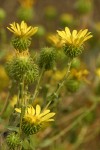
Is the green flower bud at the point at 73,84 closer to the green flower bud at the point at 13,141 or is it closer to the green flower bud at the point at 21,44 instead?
the green flower bud at the point at 21,44

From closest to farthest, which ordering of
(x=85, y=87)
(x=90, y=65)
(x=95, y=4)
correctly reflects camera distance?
(x=85, y=87), (x=90, y=65), (x=95, y=4)

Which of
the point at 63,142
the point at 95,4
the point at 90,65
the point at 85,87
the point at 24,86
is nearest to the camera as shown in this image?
the point at 24,86

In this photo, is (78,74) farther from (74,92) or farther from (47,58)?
(47,58)

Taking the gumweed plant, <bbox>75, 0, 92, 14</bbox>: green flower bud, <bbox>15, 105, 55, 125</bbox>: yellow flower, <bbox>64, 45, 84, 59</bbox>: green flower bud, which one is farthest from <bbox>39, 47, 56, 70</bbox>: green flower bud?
<bbox>75, 0, 92, 14</bbox>: green flower bud

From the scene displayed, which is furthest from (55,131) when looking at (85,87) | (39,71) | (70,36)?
(70,36)

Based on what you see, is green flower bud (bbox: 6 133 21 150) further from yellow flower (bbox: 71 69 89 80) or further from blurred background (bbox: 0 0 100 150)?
yellow flower (bbox: 71 69 89 80)

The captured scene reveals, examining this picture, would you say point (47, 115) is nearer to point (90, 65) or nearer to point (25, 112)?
point (25, 112)
